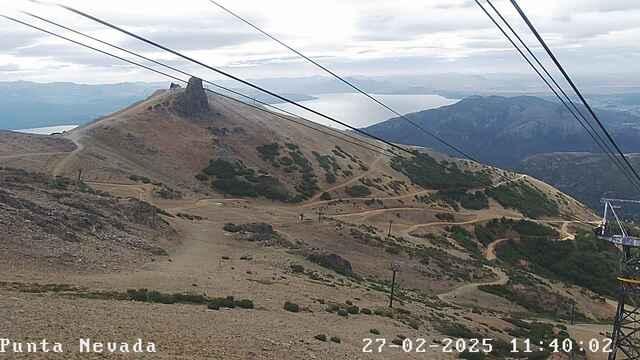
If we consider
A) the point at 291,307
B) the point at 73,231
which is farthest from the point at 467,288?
the point at 73,231

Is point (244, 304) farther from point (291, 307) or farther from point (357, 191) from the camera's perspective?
point (357, 191)

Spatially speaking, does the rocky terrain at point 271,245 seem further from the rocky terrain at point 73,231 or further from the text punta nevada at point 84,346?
the text punta nevada at point 84,346

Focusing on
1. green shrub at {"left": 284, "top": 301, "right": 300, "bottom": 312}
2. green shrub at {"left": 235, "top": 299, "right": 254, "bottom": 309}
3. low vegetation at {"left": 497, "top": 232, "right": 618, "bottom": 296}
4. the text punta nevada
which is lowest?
low vegetation at {"left": 497, "top": 232, "right": 618, "bottom": 296}

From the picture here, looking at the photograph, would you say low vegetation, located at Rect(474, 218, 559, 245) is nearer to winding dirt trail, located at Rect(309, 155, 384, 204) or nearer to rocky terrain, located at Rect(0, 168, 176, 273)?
winding dirt trail, located at Rect(309, 155, 384, 204)

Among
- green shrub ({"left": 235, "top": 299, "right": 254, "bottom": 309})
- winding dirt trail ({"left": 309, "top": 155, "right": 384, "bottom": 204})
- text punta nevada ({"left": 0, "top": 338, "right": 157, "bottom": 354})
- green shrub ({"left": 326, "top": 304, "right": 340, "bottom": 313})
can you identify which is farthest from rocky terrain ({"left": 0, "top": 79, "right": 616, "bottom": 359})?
winding dirt trail ({"left": 309, "top": 155, "right": 384, "bottom": 204})

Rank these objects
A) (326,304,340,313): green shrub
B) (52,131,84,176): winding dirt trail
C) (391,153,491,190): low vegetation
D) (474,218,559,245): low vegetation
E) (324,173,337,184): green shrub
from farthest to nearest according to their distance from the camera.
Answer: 1. (391,153,491,190): low vegetation
2. (324,173,337,184): green shrub
3. (474,218,559,245): low vegetation
4. (52,131,84,176): winding dirt trail
5. (326,304,340,313): green shrub

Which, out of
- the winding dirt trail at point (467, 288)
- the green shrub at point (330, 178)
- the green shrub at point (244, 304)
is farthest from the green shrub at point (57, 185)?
the green shrub at point (330, 178)

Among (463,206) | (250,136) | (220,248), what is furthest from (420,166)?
(220,248)
